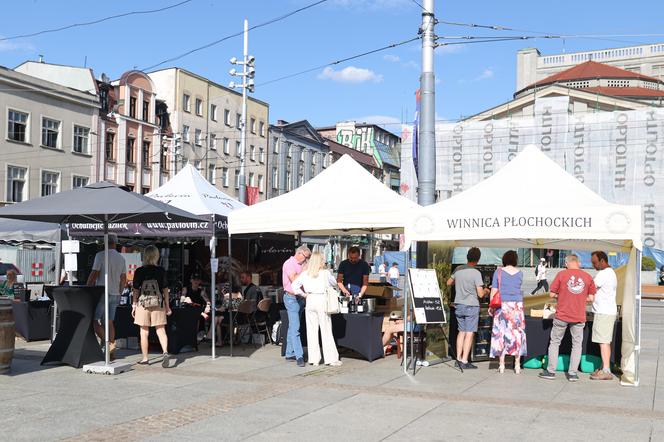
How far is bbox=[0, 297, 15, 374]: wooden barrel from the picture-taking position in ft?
30.9

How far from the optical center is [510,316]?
33.8ft

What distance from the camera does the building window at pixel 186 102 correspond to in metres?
54.6

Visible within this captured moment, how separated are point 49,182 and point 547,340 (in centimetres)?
3822

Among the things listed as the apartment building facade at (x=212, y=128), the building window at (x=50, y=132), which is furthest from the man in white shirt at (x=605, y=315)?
the apartment building facade at (x=212, y=128)

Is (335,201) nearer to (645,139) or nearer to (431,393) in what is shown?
(431,393)

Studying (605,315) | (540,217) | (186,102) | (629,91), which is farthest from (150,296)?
(629,91)

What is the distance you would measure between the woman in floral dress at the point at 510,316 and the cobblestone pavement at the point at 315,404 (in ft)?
1.29

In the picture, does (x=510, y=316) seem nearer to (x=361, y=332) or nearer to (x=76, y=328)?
(x=361, y=332)

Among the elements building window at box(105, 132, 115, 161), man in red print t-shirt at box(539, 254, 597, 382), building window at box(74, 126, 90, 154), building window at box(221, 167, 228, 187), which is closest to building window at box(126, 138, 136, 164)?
building window at box(105, 132, 115, 161)

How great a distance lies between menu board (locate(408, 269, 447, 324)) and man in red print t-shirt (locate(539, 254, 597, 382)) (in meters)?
1.59

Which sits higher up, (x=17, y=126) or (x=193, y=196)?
(x=17, y=126)

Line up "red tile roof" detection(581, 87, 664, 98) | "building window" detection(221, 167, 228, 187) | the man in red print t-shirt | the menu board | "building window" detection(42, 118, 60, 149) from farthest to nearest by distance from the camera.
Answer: "red tile roof" detection(581, 87, 664, 98) → "building window" detection(221, 167, 228, 187) → "building window" detection(42, 118, 60, 149) → the menu board → the man in red print t-shirt

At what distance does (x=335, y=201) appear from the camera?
11664 millimetres

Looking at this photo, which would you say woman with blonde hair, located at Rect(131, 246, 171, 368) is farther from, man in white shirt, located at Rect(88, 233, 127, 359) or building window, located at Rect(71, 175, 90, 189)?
building window, located at Rect(71, 175, 90, 189)
